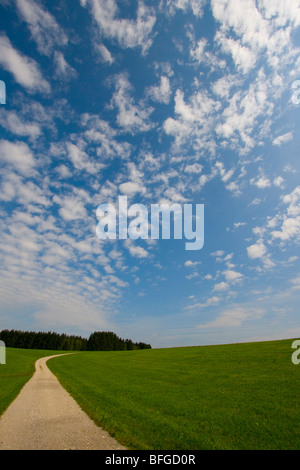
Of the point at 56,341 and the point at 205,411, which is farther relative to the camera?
the point at 56,341

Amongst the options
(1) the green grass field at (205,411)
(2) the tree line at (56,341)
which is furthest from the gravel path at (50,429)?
(2) the tree line at (56,341)

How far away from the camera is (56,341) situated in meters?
159

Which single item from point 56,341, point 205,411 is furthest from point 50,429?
point 56,341

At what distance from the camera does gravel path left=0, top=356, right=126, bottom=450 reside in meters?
9.27

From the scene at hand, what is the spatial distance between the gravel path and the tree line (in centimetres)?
16424

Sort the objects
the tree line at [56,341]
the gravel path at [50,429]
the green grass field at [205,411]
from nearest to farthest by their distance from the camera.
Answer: the gravel path at [50,429] → the green grass field at [205,411] → the tree line at [56,341]

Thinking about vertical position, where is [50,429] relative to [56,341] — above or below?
above

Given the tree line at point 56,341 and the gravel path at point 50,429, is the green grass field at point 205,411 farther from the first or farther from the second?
the tree line at point 56,341

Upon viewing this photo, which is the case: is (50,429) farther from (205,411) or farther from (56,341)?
(56,341)

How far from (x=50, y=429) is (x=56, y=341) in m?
172

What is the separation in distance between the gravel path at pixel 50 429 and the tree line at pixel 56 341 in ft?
539

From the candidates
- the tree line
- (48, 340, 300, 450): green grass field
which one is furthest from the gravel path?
the tree line

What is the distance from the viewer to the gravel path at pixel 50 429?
9.27 meters
